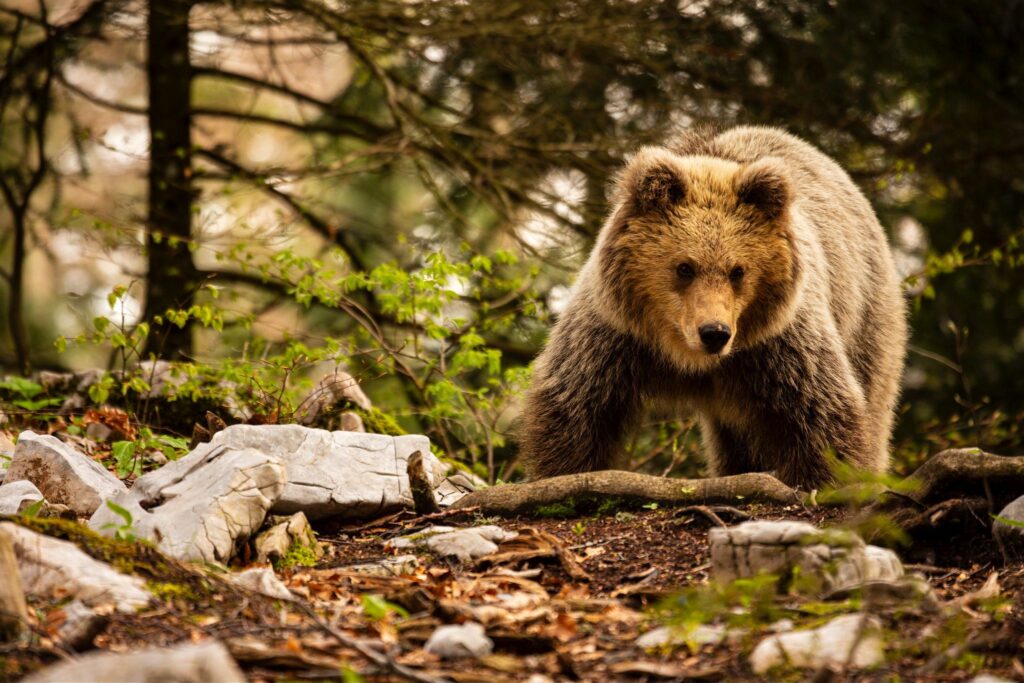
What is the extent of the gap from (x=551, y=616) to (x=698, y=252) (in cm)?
261

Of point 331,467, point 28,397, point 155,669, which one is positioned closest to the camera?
point 155,669

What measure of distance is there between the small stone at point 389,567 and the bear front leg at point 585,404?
6.46 ft

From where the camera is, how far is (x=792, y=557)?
11.3 feet

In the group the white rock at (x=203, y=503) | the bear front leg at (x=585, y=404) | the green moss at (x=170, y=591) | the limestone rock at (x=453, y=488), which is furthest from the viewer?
the bear front leg at (x=585, y=404)

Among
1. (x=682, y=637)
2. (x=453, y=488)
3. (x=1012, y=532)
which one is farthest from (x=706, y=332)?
(x=682, y=637)

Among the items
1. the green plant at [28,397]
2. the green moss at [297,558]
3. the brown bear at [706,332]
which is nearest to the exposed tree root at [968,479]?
the brown bear at [706,332]

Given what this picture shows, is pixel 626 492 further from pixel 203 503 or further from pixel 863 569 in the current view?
pixel 203 503

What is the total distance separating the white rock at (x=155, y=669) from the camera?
2305 millimetres

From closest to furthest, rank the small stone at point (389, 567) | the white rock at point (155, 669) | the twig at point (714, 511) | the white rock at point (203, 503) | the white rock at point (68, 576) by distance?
the white rock at point (155, 669) < the white rock at point (68, 576) < the white rock at point (203, 503) < the small stone at point (389, 567) < the twig at point (714, 511)

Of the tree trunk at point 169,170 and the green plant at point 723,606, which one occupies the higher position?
the tree trunk at point 169,170

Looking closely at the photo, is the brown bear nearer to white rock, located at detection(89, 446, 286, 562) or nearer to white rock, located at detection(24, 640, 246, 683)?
white rock, located at detection(89, 446, 286, 562)

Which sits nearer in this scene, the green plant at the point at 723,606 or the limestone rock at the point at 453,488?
the green plant at the point at 723,606

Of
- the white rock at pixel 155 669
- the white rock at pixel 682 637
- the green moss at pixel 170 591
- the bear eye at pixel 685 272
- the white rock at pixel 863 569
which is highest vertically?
the bear eye at pixel 685 272

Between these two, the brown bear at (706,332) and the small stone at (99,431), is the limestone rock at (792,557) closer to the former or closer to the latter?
the brown bear at (706,332)
